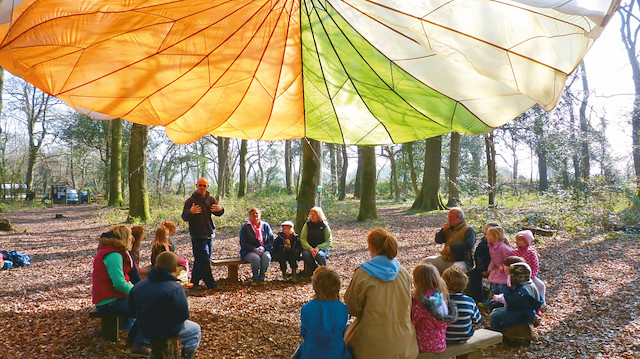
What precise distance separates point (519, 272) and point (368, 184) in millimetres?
10717

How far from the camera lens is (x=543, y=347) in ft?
13.4

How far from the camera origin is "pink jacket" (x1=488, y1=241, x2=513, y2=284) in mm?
5062

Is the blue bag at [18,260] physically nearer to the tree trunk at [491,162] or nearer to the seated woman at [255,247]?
the seated woman at [255,247]

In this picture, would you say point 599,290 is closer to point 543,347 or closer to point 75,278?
point 543,347

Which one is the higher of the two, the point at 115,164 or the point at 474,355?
the point at 115,164

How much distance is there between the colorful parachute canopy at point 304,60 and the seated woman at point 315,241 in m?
2.03

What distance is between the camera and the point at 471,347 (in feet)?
11.1

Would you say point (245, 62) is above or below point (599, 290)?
above

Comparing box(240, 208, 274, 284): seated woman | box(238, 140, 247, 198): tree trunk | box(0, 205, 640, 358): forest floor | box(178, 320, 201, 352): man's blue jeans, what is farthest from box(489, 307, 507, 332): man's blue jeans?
box(238, 140, 247, 198): tree trunk

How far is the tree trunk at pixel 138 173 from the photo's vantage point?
13648 millimetres

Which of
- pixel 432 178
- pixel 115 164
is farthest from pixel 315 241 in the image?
pixel 115 164

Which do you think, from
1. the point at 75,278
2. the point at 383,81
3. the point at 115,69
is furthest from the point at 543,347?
the point at 75,278

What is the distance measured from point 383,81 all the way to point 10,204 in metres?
29.2

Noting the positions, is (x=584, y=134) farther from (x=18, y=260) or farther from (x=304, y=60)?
(x=18, y=260)
